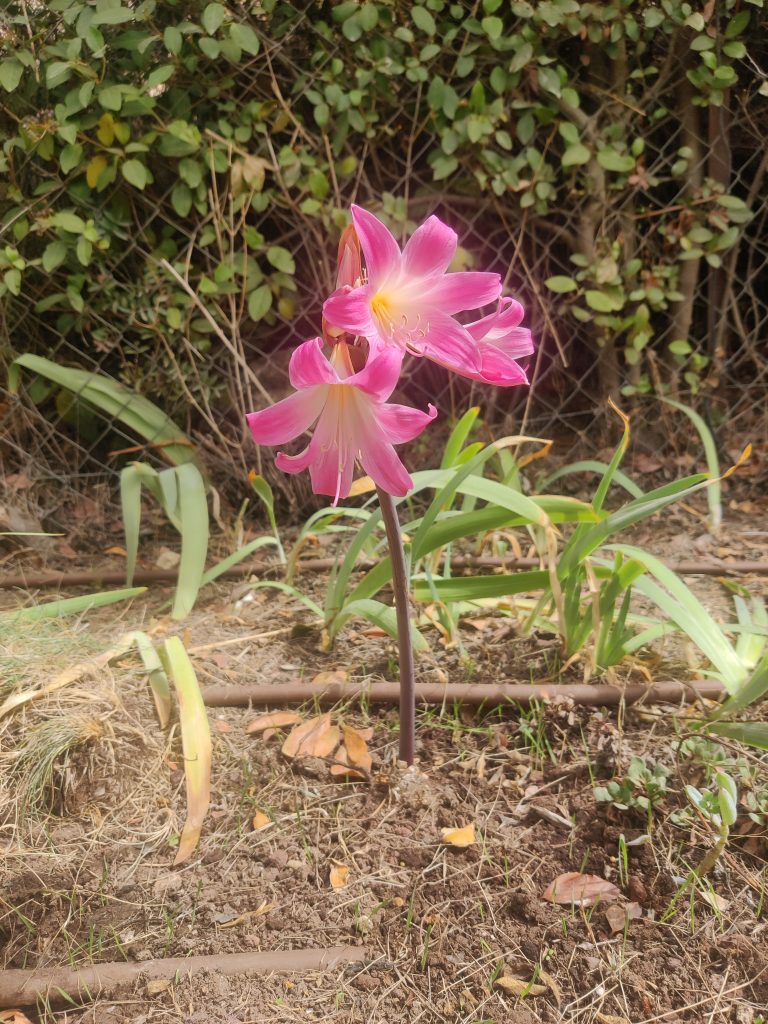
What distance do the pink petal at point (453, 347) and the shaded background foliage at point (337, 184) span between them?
1.69 meters

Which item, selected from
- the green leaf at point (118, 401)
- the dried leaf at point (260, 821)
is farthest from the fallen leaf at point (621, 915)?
the green leaf at point (118, 401)

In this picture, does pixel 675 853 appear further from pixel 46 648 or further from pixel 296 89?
pixel 296 89

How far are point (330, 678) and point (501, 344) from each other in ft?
2.98

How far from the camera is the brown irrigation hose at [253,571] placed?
92.0 inches

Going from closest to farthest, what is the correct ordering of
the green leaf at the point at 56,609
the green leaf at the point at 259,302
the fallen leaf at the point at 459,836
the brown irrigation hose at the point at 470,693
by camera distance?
the fallen leaf at the point at 459,836, the brown irrigation hose at the point at 470,693, the green leaf at the point at 56,609, the green leaf at the point at 259,302

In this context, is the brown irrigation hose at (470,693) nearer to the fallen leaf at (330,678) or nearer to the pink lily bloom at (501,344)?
the fallen leaf at (330,678)

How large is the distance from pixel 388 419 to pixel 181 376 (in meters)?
1.88

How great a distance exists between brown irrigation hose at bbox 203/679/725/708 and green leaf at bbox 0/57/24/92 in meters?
1.91

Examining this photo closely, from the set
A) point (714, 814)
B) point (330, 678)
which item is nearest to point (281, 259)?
point (330, 678)

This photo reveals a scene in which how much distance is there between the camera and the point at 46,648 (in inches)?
70.8

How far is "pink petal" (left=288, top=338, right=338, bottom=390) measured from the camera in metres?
0.94

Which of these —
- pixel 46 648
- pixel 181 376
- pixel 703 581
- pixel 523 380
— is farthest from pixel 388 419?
pixel 181 376

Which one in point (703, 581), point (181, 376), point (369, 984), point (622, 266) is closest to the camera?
point (369, 984)

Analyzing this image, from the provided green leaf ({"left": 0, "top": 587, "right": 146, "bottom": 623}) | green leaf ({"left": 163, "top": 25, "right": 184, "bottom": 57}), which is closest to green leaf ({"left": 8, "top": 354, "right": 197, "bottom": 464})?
green leaf ({"left": 0, "top": 587, "right": 146, "bottom": 623})
